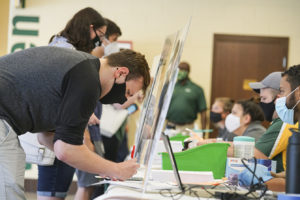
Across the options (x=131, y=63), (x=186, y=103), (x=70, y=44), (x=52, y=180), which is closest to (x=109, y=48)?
(x=70, y=44)

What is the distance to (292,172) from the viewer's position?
4.42 ft

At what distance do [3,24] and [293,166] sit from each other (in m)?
5.38

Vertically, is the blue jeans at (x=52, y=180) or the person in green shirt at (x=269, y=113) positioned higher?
the person in green shirt at (x=269, y=113)

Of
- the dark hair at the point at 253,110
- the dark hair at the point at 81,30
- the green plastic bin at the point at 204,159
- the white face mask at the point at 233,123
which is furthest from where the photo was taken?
the white face mask at the point at 233,123

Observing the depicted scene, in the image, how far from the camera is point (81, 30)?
2.62 metres

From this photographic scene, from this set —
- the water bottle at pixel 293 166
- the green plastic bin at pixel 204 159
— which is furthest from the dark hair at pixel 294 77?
the water bottle at pixel 293 166

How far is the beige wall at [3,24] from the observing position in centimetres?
601

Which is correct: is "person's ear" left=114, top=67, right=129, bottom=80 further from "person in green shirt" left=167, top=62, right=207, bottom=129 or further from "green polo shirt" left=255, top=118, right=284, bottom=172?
"person in green shirt" left=167, top=62, right=207, bottom=129

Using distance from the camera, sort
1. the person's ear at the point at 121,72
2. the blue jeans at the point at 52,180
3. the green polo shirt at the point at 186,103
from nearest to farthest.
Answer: the person's ear at the point at 121,72 → the blue jeans at the point at 52,180 → the green polo shirt at the point at 186,103

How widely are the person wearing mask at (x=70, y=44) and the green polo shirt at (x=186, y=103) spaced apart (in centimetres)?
299

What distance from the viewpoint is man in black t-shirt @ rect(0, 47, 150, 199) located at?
1567 millimetres

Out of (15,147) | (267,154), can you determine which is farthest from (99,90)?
(267,154)

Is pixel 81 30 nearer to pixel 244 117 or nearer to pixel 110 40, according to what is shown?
pixel 110 40

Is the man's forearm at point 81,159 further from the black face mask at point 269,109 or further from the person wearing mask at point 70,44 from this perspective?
the black face mask at point 269,109
